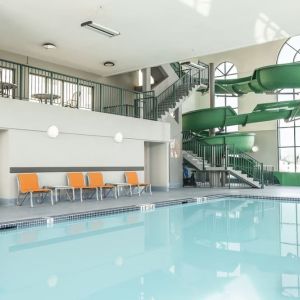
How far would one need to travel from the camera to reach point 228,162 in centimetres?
1555

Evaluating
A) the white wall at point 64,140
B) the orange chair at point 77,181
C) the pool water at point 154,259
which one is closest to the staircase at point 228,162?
the white wall at point 64,140

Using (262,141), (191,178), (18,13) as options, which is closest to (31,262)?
(18,13)

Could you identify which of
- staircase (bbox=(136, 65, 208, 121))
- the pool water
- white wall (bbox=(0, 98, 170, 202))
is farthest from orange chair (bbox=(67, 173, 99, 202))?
staircase (bbox=(136, 65, 208, 121))

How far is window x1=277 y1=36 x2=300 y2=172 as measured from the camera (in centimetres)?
A: 2008

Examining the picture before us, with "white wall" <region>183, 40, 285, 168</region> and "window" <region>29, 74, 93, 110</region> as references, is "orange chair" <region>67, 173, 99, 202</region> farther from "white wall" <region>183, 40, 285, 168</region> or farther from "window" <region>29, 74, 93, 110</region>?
"white wall" <region>183, 40, 285, 168</region>

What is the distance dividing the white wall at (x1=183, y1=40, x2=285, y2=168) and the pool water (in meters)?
12.6

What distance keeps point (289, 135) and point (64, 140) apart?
45.3ft

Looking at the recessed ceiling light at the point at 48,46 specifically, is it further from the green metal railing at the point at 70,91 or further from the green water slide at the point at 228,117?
the green water slide at the point at 228,117

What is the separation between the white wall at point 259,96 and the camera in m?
20.5

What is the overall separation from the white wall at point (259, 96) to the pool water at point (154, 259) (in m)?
12.6

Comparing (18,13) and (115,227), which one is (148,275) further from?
(18,13)

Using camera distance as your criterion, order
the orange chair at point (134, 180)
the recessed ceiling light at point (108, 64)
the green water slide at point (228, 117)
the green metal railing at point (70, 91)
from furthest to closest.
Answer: the green water slide at point (228, 117)
the recessed ceiling light at point (108, 64)
the orange chair at point (134, 180)
the green metal railing at point (70, 91)

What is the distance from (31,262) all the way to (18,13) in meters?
6.21

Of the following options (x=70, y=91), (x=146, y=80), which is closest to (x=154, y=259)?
(x=70, y=91)
